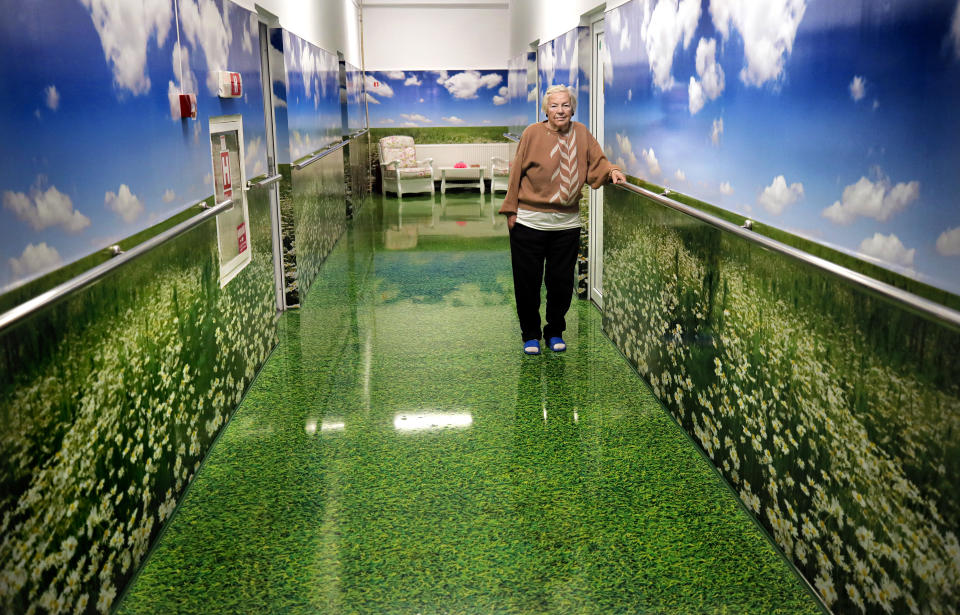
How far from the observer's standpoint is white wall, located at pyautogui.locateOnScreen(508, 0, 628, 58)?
6197 mm

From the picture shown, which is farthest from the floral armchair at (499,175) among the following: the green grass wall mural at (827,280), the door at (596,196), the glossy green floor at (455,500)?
the green grass wall mural at (827,280)

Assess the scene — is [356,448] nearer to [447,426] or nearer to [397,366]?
[447,426]

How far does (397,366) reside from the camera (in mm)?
4926

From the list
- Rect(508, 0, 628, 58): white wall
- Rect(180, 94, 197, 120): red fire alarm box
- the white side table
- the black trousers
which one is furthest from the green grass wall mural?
the white side table

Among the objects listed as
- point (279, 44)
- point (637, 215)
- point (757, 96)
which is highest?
point (279, 44)

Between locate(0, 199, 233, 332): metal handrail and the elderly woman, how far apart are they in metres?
2.05

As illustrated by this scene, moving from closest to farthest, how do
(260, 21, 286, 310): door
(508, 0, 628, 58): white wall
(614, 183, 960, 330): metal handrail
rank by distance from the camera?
1. (614, 183, 960, 330): metal handrail
2. (260, 21, 286, 310): door
3. (508, 0, 628, 58): white wall

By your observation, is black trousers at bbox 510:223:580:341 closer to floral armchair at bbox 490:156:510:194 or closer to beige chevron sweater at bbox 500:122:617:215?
beige chevron sweater at bbox 500:122:617:215

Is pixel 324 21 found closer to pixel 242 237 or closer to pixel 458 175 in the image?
pixel 242 237

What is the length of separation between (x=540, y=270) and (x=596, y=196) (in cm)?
168

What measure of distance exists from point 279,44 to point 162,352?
3600mm

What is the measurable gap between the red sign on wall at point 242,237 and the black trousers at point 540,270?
150 centimetres

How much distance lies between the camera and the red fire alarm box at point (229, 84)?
4.04 meters

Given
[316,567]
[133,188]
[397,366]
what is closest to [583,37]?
[397,366]
